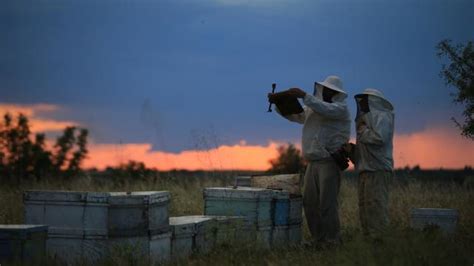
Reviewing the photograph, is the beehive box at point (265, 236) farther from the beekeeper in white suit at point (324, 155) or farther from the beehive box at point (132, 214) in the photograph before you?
the beehive box at point (132, 214)

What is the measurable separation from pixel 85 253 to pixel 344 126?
451cm

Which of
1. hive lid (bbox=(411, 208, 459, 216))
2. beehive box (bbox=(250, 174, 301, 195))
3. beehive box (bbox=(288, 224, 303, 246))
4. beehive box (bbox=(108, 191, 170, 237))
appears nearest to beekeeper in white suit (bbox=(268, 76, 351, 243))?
beehive box (bbox=(288, 224, 303, 246))

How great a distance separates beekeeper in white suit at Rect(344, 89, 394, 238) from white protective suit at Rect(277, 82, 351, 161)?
228mm

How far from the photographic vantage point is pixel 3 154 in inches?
1022

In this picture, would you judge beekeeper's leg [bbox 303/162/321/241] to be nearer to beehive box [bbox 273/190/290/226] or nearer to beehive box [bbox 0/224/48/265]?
beehive box [bbox 273/190/290/226]

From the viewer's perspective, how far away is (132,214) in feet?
28.2

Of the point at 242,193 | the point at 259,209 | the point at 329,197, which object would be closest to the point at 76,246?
the point at 242,193

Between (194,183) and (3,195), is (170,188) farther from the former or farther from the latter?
(3,195)

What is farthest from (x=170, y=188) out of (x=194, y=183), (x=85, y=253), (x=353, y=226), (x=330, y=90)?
(x=85, y=253)

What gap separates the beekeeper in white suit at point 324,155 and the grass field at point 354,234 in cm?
48

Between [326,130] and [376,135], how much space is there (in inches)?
30.7

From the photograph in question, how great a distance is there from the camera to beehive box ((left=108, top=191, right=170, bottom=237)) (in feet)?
27.9

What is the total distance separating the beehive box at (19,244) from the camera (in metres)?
7.87

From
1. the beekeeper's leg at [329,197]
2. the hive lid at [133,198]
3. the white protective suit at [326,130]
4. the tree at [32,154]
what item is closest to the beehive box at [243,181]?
the white protective suit at [326,130]
